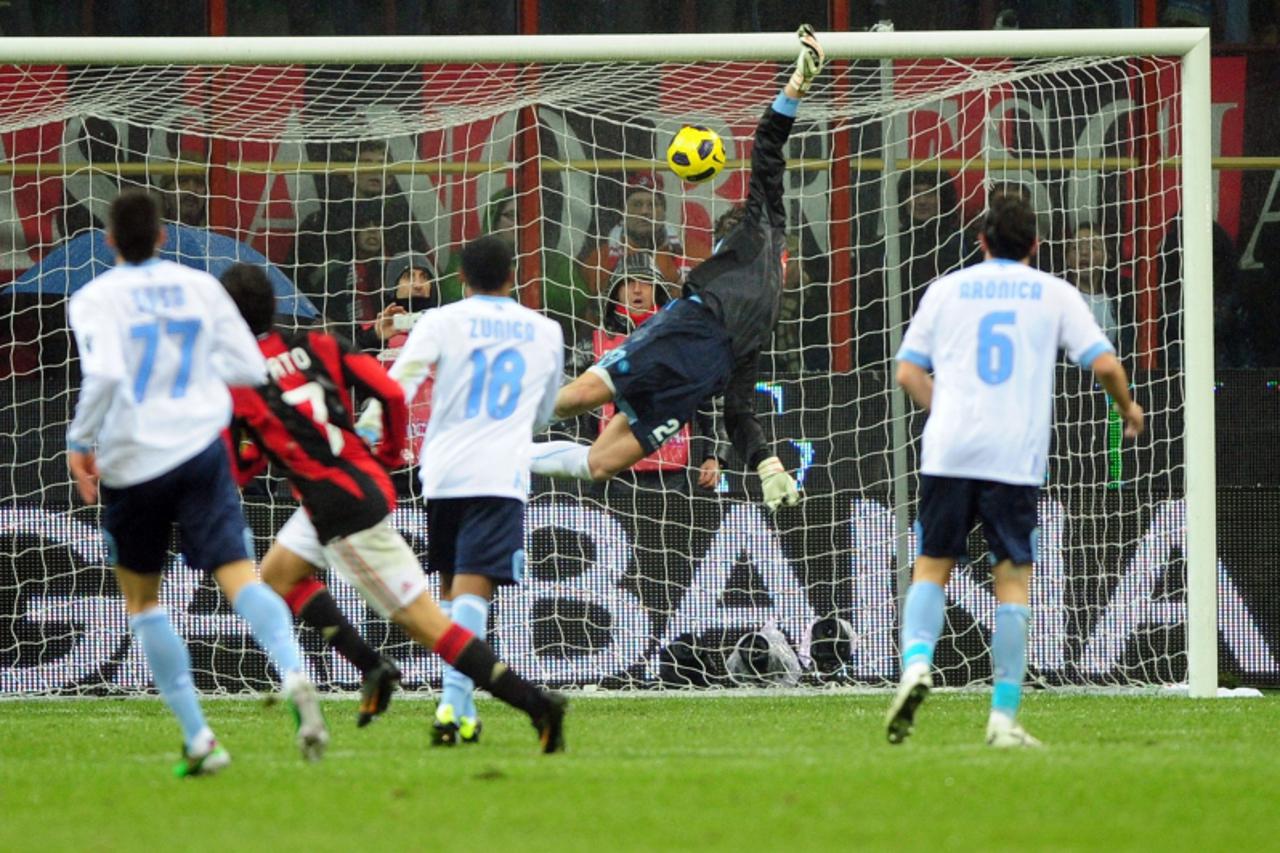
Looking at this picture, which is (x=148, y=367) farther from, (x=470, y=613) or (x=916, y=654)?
(x=916, y=654)

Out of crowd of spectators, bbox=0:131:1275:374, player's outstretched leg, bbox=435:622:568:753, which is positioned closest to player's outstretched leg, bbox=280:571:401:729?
player's outstretched leg, bbox=435:622:568:753

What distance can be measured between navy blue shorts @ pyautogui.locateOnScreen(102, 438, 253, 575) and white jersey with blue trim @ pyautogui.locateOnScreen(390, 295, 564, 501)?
1.19m

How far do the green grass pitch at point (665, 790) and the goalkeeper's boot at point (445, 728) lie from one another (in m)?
0.06

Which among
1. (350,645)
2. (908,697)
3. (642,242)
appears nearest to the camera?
(908,697)

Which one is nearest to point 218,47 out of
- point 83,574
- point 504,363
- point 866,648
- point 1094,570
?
point 83,574

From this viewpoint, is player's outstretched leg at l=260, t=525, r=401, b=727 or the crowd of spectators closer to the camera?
player's outstretched leg at l=260, t=525, r=401, b=727

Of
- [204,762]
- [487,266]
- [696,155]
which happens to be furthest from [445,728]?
[696,155]

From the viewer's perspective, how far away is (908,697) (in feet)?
23.1

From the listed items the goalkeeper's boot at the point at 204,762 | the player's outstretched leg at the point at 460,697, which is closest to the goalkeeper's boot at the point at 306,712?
the goalkeeper's boot at the point at 204,762

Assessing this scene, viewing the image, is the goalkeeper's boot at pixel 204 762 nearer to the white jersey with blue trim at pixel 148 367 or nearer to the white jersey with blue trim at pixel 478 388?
the white jersey with blue trim at pixel 148 367

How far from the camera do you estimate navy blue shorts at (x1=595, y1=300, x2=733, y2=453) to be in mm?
9695

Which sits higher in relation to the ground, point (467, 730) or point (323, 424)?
point (323, 424)

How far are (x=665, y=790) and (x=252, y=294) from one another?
269 centimetres

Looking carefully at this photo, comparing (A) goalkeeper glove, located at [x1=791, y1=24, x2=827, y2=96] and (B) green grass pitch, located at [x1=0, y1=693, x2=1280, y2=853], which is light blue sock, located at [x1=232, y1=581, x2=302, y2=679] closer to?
(B) green grass pitch, located at [x1=0, y1=693, x2=1280, y2=853]
